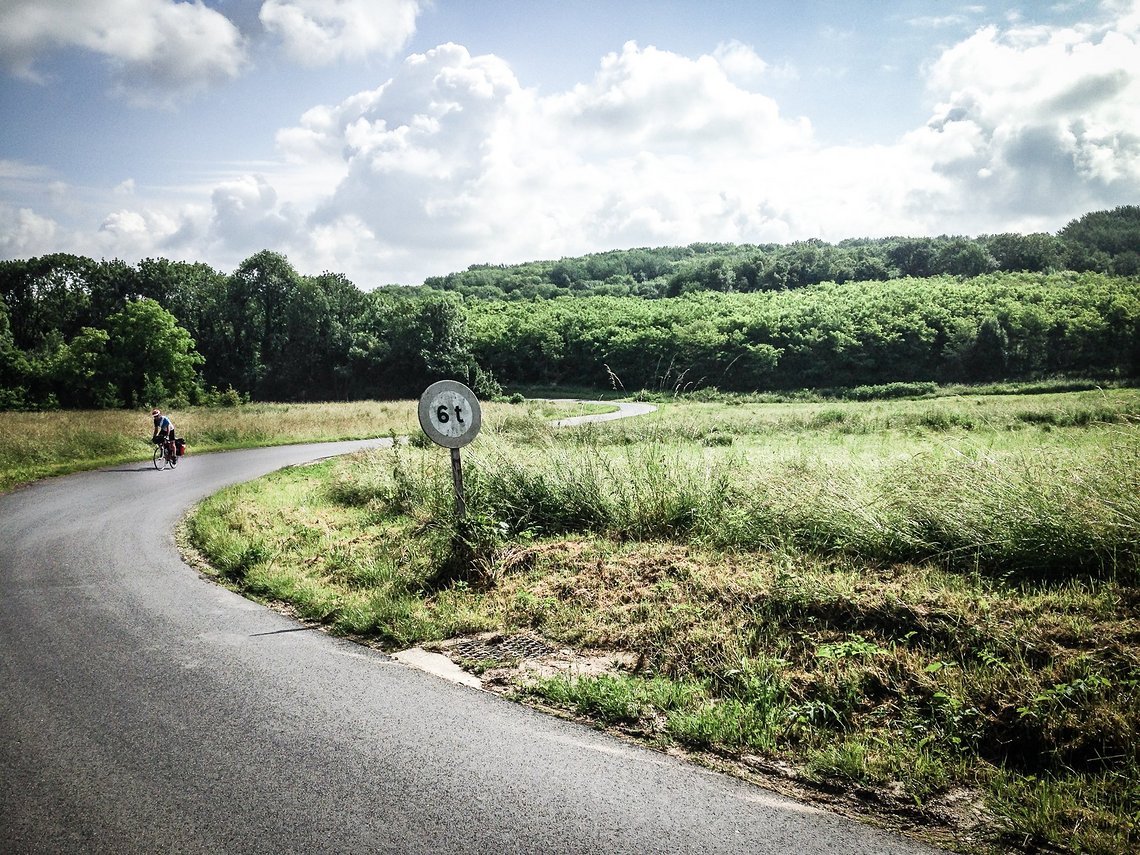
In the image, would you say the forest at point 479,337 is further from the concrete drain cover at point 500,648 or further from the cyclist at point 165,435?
the concrete drain cover at point 500,648

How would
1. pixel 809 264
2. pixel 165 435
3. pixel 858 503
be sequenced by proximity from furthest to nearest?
1. pixel 809 264
2. pixel 165 435
3. pixel 858 503

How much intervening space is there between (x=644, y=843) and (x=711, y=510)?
5.48 m

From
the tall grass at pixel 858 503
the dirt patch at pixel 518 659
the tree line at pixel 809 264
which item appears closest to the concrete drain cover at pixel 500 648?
the dirt patch at pixel 518 659

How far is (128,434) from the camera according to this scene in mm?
24188

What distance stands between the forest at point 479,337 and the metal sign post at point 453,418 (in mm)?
42469

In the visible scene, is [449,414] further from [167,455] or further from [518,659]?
[167,455]

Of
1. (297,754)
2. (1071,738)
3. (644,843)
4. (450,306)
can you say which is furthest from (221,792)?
(450,306)

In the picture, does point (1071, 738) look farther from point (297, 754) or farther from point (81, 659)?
point (81, 659)

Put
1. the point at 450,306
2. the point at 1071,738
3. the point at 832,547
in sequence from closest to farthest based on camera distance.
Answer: the point at 1071,738 < the point at 832,547 < the point at 450,306

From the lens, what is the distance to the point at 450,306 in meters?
69.2

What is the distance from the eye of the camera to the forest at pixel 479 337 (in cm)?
5019

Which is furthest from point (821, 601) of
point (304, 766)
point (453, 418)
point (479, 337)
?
point (479, 337)

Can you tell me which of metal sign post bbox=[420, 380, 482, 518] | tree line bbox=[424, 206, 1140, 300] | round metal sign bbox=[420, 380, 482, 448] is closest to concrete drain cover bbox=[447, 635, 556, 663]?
metal sign post bbox=[420, 380, 482, 518]

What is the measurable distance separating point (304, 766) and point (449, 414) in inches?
190
